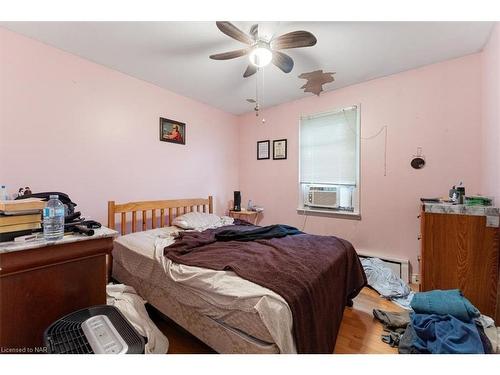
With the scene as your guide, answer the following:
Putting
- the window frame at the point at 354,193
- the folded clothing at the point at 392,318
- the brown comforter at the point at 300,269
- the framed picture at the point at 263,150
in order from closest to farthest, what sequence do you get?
the brown comforter at the point at 300,269 → the folded clothing at the point at 392,318 → the window frame at the point at 354,193 → the framed picture at the point at 263,150

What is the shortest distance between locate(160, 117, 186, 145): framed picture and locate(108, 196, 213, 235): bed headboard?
805 millimetres

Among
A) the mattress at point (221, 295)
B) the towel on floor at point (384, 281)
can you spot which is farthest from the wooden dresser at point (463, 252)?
the mattress at point (221, 295)

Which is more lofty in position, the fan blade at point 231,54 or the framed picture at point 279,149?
the fan blade at point 231,54

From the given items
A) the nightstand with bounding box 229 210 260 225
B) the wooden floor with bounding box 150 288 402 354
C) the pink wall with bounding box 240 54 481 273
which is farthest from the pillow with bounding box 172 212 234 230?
the pink wall with bounding box 240 54 481 273

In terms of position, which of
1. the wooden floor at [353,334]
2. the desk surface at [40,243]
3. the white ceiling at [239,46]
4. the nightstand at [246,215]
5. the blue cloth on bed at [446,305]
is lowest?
the wooden floor at [353,334]

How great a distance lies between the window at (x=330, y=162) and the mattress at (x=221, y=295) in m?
2.07

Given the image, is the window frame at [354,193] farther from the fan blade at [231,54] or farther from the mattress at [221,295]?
the mattress at [221,295]

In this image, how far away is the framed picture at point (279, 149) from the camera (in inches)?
134

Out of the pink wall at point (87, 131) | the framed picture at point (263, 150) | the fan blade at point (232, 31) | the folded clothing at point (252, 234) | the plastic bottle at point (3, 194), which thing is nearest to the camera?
the fan blade at point (232, 31)

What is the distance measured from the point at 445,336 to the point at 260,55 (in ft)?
7.33

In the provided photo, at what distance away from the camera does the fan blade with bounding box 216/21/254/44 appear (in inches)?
55.8

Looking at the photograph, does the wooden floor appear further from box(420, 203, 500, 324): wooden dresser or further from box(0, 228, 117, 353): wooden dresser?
box(0, 228, 117, 353): wooden dresser

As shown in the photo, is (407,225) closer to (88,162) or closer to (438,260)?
(438,260)

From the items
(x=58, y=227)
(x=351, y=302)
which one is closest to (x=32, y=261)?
(x=58, y=227)
